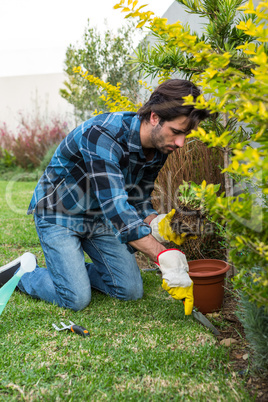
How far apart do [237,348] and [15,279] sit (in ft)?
4.71

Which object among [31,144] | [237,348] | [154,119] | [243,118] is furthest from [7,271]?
[31,144]

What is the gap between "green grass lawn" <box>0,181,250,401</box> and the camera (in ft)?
5.08

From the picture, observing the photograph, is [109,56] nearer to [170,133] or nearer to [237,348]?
[170,133]

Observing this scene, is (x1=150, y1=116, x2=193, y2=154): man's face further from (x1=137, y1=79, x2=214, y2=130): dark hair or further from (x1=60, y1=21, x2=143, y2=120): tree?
(x1=60, y1=21, x2=143, y2=120): tree

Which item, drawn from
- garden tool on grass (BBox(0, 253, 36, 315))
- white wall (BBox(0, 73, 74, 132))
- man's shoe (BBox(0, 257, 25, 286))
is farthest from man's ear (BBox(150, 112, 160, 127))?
white wall (BBox(0, 73, 74, 132))

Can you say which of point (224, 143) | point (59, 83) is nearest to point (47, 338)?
point (224, 143)

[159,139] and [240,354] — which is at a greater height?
[159,139]

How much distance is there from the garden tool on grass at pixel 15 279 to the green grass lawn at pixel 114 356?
107 millimetres

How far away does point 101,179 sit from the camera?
6.63 feet

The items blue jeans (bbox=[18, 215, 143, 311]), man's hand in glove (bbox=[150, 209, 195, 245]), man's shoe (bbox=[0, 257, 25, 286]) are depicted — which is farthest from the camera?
man's shoe (bbox=[0, 257, 25, 286])

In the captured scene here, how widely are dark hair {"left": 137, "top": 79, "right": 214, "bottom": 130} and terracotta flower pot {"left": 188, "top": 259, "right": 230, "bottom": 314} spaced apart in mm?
896

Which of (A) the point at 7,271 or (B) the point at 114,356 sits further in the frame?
(A) the point at 7,271

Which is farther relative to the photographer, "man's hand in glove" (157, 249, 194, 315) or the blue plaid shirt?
the blue plaid shirt

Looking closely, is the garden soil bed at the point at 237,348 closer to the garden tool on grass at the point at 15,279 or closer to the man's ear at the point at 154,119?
the man's ear at the point at 154,119
